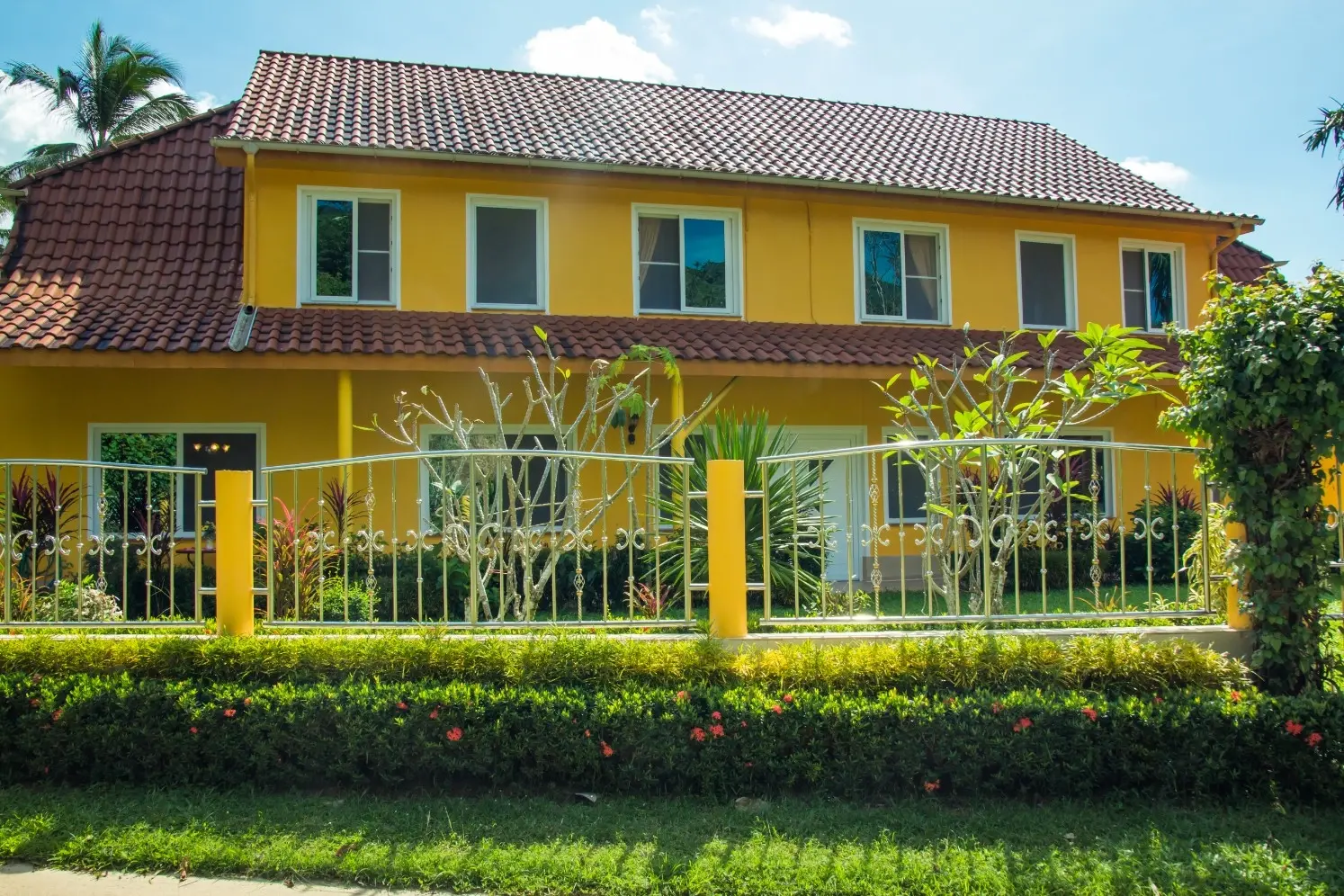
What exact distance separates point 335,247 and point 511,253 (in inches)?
87.6

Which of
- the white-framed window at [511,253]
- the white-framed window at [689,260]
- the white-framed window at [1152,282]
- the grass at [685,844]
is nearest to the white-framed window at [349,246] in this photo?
the white-framed window at [511,253]

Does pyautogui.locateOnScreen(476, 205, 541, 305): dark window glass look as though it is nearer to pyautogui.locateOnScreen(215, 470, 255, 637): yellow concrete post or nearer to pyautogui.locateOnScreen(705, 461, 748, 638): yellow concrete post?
pyautogui.locateOnScreen(215, 470, 255, 637): yellow concrete post

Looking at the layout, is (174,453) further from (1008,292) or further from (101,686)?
(1008,292)

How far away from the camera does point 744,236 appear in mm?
13445

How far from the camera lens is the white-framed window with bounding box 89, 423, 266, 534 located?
12.0 meters

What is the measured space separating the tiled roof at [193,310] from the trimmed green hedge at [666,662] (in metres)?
5.49

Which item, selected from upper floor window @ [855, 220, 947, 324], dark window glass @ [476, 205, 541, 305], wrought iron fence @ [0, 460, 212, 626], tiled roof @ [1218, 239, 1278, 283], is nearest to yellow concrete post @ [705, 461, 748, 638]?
wrought iron fence @ [0, 460, 212, 626]

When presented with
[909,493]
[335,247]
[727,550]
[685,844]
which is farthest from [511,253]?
[685,844]

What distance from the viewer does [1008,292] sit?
565 inches

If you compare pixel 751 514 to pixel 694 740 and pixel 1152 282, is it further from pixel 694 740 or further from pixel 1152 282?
pixel 1152 282

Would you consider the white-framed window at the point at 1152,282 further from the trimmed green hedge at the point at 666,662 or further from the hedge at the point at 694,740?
the hedge at the point at 694,740

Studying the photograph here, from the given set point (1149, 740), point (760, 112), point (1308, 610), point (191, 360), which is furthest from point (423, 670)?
point (760, 112)

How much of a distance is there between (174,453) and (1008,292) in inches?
457

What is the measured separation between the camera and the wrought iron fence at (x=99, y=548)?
655 cm
